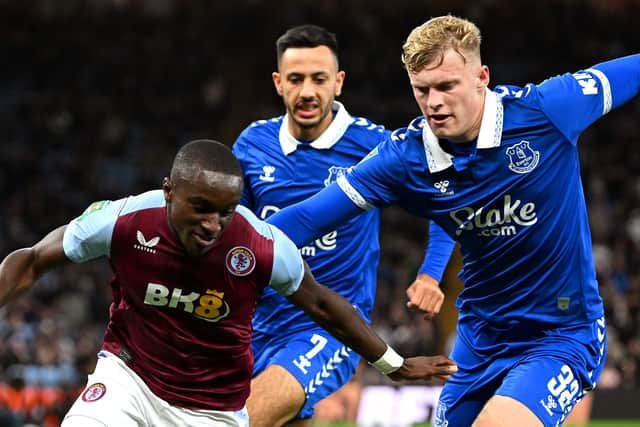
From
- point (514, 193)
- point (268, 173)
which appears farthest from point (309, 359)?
point (514, 193)

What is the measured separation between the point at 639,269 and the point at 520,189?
14.2m

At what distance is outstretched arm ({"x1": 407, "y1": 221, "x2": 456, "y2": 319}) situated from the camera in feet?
17.9

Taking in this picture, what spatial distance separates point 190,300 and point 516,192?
149 centimetres

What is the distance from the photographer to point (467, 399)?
16.8 ft

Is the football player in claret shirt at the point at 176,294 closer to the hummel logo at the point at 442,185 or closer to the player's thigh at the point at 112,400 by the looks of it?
the player's thigh at the point at 112,400

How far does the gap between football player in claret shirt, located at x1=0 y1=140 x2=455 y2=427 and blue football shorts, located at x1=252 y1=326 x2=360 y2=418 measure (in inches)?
45.4

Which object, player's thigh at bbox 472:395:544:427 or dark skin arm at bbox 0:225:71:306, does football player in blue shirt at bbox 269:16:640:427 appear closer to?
player's thigh at bbox 472:395:544:427

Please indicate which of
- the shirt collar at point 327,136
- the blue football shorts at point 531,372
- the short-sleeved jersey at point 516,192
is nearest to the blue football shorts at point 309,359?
the blue football shorts at point 531,372

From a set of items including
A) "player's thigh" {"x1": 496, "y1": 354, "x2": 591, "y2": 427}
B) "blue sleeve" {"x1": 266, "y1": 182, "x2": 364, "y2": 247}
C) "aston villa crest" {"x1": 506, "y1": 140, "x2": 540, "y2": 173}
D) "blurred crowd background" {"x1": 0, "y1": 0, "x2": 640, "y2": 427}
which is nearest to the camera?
"player's thigh" {"x1": 496, "y1": 354, "x2": 591, "y2": 427}

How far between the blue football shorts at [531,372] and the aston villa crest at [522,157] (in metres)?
0.76

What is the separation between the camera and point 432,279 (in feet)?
18.4

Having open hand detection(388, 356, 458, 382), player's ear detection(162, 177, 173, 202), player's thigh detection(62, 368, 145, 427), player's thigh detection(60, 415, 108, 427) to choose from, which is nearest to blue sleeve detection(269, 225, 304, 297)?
player's ear detection(162, 177, 173, 202)

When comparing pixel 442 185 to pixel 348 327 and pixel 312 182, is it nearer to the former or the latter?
pixel 348 327

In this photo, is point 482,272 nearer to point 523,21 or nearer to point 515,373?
point 515,373
